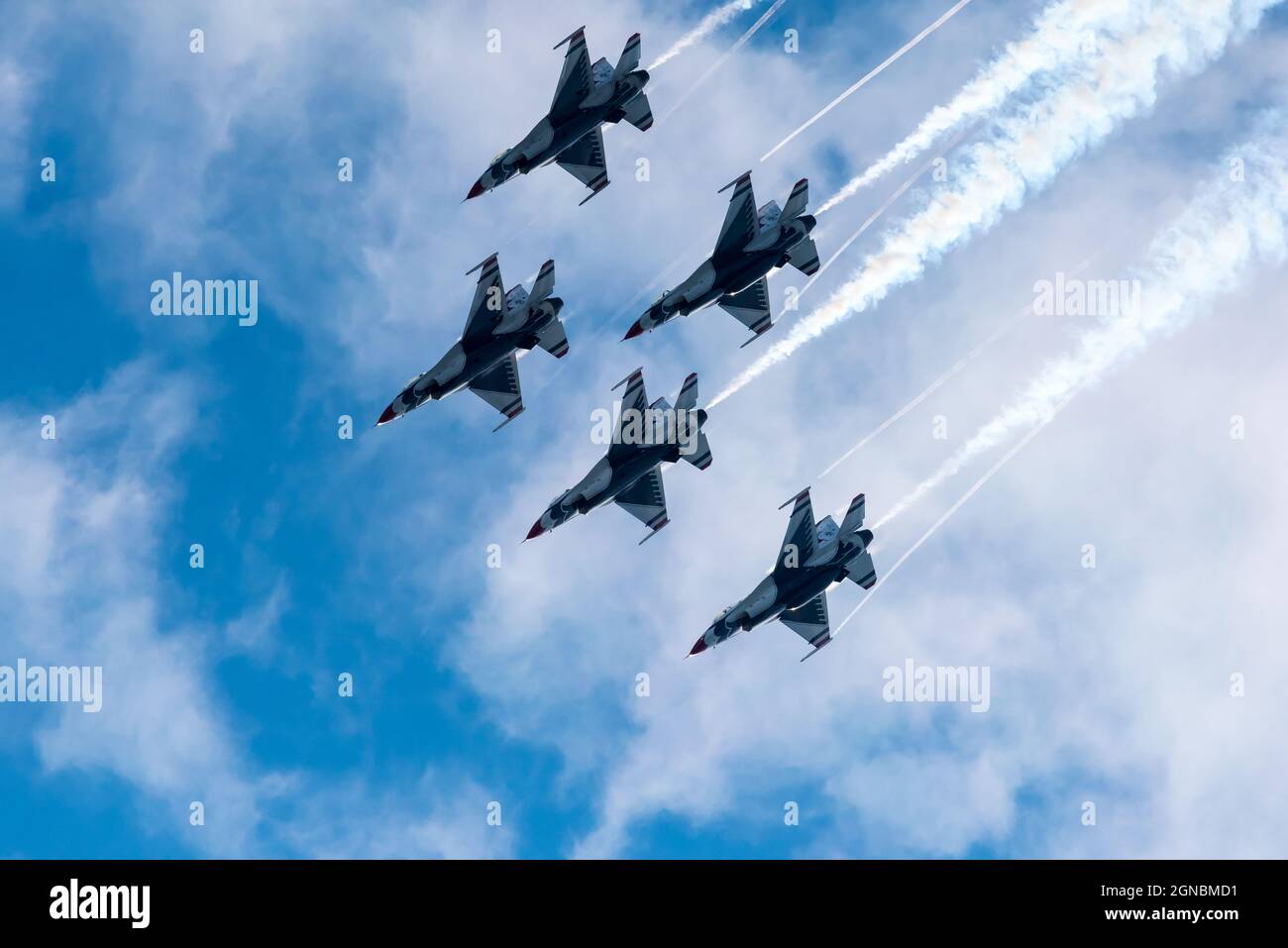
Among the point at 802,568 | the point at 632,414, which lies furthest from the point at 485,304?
the point at 802,568

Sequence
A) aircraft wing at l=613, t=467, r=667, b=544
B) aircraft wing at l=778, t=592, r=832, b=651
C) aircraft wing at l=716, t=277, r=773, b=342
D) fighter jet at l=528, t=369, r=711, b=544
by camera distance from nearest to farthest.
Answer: fighter jet at l=528, t=369, r=711, b=544, aircraft wing at l=613, t=467, r=667, b=544, aircraft wing at l=716, t=277, r=773, b=342, aircraft wing at l=778, t=592, r=832, b=651

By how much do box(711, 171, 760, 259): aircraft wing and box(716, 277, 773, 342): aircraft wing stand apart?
3727 mm

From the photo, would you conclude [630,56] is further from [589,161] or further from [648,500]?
[648,500]

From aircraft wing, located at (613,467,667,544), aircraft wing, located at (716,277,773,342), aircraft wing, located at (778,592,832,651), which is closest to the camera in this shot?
aircraft wing, located at (613,467,667,544)

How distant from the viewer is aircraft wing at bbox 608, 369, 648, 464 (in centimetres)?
8900

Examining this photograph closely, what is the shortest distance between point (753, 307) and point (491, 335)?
13.8 m

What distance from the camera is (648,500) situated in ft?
301

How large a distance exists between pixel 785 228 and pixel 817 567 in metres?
17.1

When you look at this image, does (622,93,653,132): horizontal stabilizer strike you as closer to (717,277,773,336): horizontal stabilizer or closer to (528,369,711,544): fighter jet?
(717,277,773,336): horizontal stabilizer

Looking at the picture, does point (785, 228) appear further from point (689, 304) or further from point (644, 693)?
point (644, 693)

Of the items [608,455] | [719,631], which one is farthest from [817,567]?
[608,455]

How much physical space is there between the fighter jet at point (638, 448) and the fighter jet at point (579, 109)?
1173 centimetres

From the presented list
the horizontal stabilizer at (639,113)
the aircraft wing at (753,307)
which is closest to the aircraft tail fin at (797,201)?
the aircraft wing at (753,307)

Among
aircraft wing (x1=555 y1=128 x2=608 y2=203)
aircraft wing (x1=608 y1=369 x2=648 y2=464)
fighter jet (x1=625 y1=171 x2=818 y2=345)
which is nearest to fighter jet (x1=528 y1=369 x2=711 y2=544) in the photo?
aircraft wing (x1=608 y1=369 x2=648 y2=464)
